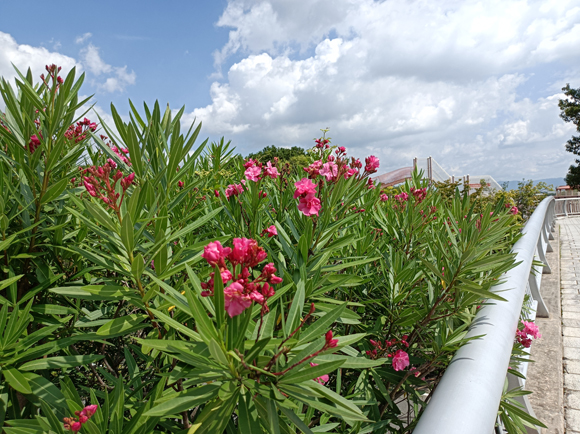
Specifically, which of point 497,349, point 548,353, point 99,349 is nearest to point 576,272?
point 548,353

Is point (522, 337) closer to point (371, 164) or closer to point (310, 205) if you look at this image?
point (371, 164)

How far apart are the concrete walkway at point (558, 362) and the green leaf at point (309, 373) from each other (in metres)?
2.46

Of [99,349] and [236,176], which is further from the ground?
[236,176]

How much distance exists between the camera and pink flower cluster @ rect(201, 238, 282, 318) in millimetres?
739

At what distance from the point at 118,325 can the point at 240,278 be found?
0.42 meters

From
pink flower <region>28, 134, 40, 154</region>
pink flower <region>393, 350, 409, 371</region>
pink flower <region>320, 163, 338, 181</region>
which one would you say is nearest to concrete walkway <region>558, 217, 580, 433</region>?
pink flower <region>393, 350, 409, 371</region>

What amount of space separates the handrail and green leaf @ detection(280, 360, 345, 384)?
190mm

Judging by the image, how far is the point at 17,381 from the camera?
A: 885 mm

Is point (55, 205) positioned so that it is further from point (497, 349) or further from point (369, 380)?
point (497, 349)

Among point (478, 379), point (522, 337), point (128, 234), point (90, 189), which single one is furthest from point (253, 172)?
point (522, 337)

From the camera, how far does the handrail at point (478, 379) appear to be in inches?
27.2

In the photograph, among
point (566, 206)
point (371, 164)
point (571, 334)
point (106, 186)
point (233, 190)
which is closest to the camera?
point (106, 186)

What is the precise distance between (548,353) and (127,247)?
3823mm

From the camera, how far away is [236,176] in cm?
271
